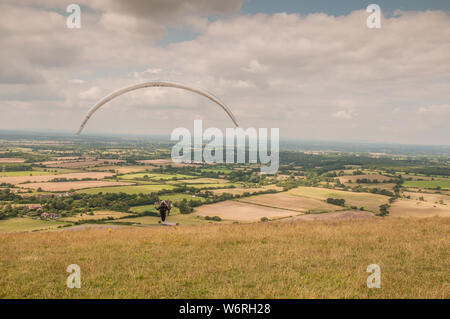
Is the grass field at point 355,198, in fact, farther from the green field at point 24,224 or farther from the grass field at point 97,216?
the green field at point 24,224

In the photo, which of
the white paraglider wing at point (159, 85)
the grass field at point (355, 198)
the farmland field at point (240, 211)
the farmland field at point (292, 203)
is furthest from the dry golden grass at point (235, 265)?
the grass field at point (355, 198)

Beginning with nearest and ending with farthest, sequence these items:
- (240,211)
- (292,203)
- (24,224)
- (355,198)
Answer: (24,224)
(240,211)
(292,203)
(355,198)

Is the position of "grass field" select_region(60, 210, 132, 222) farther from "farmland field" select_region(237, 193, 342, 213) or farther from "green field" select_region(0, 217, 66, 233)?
"farmland field" select_region(237, 193, 342, 213)

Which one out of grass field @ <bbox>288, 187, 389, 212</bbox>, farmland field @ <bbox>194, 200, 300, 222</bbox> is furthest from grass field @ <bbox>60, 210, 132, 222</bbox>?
grass field @ <bbox>288, 187, 389, 212</bbox>

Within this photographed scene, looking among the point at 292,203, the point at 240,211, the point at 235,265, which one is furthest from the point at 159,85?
the point at 292,203

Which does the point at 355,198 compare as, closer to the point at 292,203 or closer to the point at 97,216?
the point at 292,203
